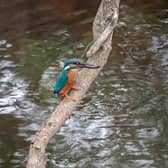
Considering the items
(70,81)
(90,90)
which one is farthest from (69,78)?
(90,90)

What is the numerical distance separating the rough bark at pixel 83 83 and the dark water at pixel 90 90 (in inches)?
40.4

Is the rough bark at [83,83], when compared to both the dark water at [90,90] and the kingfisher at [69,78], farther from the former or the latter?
the dark water at [90,90]

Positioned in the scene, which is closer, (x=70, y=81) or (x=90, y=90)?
(x=70, y=81)

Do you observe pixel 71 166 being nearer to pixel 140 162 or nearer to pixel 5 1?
pixel 140 162

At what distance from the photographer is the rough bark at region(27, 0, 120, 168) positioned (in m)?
2.47

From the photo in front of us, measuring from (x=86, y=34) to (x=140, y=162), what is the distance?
9.61 ft

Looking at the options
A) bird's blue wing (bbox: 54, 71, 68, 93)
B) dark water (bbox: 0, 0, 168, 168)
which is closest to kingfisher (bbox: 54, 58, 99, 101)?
bird's blue wing (bbox: 54, 71, 68, 93)

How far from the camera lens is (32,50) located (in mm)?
6180

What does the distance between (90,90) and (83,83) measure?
199 centimetres

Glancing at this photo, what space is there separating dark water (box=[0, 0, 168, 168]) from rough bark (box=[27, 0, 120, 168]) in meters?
1.03

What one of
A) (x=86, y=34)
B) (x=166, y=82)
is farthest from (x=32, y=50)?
(x=166, y=82)

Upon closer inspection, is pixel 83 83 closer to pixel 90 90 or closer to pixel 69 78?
pixel 69 78

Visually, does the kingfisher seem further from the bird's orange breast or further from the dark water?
the dark water

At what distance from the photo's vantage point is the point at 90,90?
5125 millimetres
